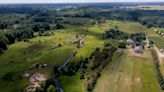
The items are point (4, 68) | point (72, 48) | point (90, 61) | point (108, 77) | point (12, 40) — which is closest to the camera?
point (108, 77)

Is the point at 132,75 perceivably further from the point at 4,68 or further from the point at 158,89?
the point at 4,68

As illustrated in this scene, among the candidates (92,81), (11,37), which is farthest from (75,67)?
(11,37)

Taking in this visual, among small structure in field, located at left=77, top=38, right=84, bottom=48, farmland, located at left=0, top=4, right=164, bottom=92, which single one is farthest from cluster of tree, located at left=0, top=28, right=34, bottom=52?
small structure in field, located at left=77, top=38, right=84, bottom=48

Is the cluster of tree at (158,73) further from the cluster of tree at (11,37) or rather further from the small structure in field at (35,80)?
the cluster of tree at (11,37)

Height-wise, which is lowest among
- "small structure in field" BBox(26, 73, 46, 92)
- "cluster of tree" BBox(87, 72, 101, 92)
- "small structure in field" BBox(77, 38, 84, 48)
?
"small structure in field" BBox(77, 38, 84, 48)

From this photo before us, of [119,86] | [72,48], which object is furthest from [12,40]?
[119,86]

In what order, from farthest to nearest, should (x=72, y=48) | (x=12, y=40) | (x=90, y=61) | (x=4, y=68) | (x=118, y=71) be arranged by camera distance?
(x=12, y=40)
(x=72, y=48)
(x=90, y=61)
(x=4, y=68)
(x=118, y=71)

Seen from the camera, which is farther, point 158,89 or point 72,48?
point 72,48

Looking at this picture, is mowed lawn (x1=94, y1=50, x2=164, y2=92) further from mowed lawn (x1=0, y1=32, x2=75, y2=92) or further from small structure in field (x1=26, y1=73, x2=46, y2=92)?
mowed lawn (x1=0, y1=32, x2=75, y2=92)
